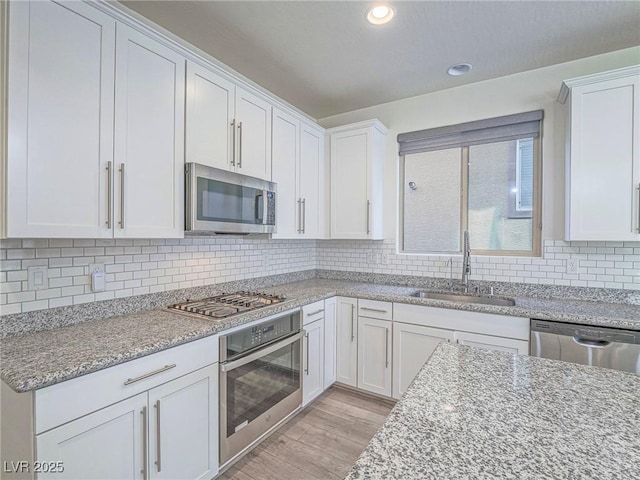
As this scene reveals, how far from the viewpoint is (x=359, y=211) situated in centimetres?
306

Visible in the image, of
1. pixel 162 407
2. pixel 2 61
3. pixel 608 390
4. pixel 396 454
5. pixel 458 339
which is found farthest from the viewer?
pixel 458 339

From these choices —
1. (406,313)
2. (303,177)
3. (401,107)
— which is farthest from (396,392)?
(401,107)

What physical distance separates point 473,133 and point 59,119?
2972 millimetres

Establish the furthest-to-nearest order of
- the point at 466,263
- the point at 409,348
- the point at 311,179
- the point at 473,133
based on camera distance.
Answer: the point at 311,179 → the point at 473,133 → the point at 466,263 → the point at 409,348

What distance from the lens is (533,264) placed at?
254 cm

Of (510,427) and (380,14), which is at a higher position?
(380,14)

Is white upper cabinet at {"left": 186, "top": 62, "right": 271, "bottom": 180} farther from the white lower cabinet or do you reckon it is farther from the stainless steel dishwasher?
the stainless steel dishwasher

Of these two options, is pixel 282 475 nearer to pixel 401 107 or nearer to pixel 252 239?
pixel 252 239

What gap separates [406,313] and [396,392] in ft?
2.21

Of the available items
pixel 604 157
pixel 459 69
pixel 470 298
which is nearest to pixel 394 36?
pixel 459 69

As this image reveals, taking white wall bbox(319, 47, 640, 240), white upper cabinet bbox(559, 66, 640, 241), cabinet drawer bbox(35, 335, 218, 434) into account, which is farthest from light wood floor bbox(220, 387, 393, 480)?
white upper cabinet bbox(559, 66, 640, 241)

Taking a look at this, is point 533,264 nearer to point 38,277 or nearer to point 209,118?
point 209,118

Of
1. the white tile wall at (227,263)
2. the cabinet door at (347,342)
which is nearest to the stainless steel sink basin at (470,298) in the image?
the white tile wall at (227,263)

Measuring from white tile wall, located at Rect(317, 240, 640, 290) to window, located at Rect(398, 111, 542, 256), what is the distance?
0.45 feet
